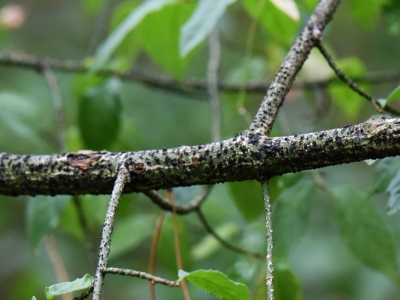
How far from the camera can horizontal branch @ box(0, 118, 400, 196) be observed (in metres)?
0.59

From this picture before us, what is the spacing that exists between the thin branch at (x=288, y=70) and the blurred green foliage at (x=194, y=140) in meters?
0.19

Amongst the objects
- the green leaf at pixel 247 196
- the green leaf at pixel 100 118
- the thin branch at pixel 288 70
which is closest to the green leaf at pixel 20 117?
the green leaf at pixel 100 118

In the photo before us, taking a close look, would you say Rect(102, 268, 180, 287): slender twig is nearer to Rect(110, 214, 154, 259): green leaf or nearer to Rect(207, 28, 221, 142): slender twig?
Rect(207, 28, 221, 142): slender twig

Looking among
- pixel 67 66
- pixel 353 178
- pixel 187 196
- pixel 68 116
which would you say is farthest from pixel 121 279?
pixel 187 196

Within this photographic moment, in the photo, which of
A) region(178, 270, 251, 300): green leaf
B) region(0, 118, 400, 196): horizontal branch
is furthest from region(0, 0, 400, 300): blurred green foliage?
region(178, 270, 251, 300): green leaf

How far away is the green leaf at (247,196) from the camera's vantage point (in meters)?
1.05

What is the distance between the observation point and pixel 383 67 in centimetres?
293

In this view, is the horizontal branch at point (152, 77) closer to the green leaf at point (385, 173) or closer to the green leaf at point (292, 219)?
the green leaf at point (292, 219)

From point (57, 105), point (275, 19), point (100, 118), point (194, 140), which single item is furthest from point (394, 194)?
point (194, 140)

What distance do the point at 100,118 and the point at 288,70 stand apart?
0.64m

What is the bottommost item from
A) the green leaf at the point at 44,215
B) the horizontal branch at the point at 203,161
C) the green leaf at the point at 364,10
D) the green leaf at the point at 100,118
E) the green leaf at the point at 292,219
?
the horizontal branch at the point at 203,161

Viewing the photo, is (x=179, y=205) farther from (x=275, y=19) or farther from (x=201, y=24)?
(x=275, y=19)

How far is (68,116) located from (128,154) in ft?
6.59

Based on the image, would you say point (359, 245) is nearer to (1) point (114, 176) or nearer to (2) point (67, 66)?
(1) point (114, 176)
